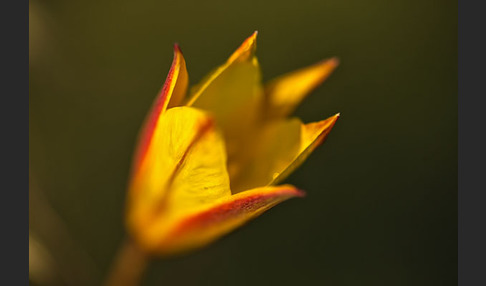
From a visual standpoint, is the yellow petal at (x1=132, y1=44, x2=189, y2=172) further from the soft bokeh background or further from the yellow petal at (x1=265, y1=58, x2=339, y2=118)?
the soft bokeh background

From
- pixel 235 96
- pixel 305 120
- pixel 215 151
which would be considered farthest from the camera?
pixel 305 120

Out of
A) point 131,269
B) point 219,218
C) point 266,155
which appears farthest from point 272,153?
point 131,269

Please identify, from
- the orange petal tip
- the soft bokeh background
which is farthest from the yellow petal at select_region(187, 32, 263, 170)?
the soft bokeh background

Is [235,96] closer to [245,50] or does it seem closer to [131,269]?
[245,50]

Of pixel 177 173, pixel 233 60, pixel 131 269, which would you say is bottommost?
pixel 131 269

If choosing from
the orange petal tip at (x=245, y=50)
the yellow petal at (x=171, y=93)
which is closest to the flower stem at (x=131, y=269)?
the yellow petal at (x=171, y=93)

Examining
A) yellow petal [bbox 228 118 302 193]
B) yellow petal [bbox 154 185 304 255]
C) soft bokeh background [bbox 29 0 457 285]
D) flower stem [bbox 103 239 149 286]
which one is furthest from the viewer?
soft bokeh background [bbox 29 0 457 285]

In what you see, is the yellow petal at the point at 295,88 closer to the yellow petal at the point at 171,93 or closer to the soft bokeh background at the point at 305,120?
the yellow petal at the point at 171,93

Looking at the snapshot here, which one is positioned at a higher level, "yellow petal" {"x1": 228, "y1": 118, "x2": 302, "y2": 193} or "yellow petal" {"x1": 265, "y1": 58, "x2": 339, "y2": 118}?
"yellow petal" {"x1": 265, "y1": 58, "x2": 339, "y2": 118}

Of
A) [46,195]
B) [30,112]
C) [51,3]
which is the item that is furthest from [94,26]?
[46,195]
